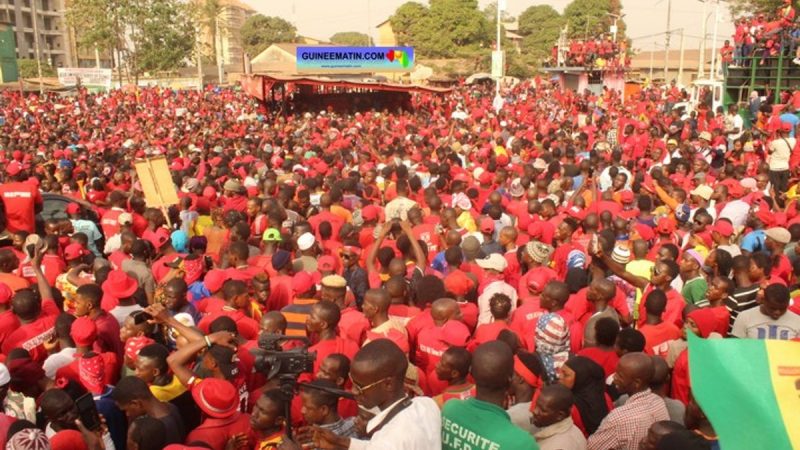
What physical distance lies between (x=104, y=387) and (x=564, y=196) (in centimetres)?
674

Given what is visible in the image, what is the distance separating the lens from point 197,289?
585cm

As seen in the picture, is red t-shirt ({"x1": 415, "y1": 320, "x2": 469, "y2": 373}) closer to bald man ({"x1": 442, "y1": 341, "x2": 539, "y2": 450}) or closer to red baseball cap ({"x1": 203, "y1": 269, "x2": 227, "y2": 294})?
bald man ({"x1": 442, "y1": 341, "x2": 539, "y2": 450})

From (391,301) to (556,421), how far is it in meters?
2.18

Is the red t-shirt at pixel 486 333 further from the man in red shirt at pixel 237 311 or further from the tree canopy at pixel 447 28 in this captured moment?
the tree canopy at pixel 447 28

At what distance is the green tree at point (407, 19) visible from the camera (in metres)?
67.5

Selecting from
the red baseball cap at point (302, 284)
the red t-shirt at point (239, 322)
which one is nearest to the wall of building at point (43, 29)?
the red baseball cap at point (302, 284)

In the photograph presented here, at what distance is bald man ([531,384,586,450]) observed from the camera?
10.9ft

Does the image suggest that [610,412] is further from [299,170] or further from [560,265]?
[299,170]

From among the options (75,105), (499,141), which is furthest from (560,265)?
(75,105)

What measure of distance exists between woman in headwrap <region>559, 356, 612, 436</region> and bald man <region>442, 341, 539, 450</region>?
73cm

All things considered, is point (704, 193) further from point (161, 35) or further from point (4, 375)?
point (161, 35)

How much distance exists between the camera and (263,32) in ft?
300

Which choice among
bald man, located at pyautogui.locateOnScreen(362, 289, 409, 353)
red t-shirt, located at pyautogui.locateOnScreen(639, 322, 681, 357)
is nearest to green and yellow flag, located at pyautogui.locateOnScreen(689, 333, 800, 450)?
red t-shirt, located at pyautogui.locateOnScreen(639, 322, 681, 357)

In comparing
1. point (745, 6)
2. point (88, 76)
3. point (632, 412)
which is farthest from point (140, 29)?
point (632, 412)
